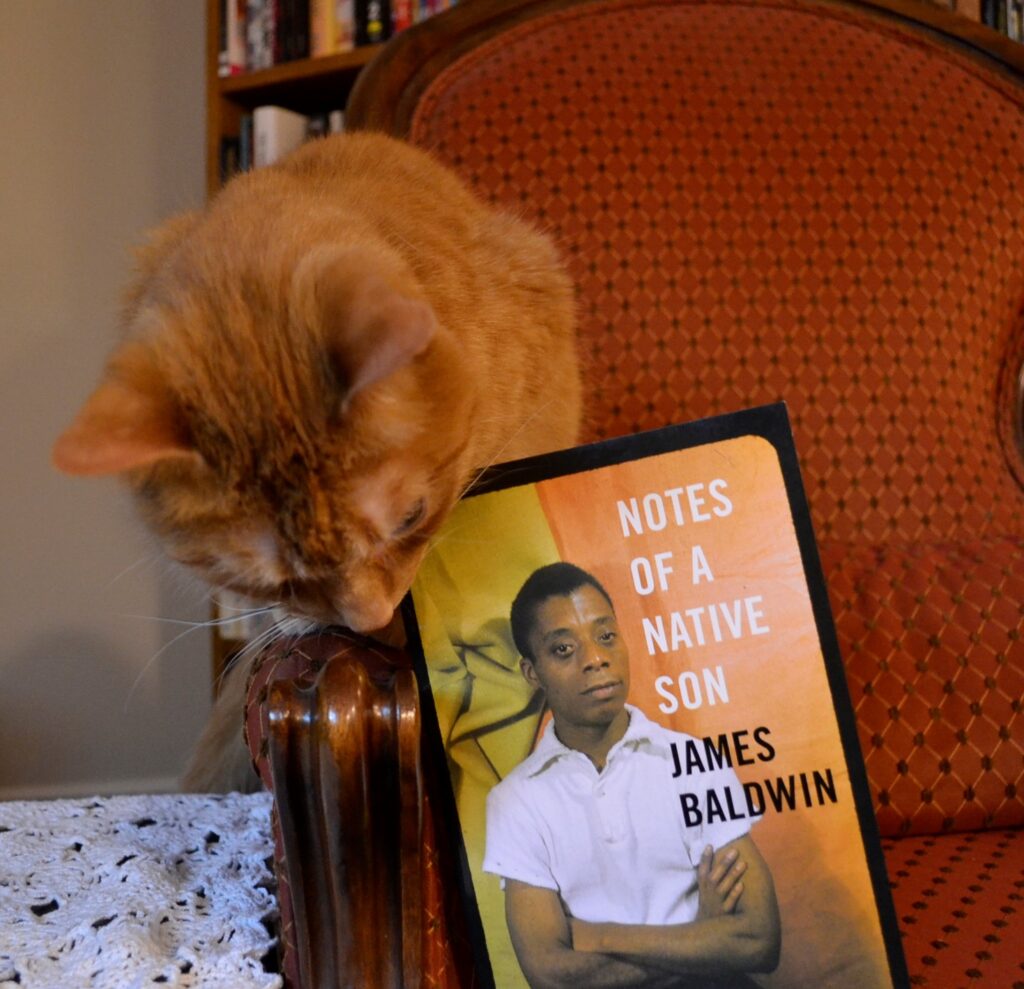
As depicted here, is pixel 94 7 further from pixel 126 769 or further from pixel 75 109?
pixel 126 769

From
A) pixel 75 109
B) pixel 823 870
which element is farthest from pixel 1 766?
pixel 823 870

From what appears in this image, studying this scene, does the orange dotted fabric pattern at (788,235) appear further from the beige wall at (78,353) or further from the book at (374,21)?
the beige wall at (78,353)

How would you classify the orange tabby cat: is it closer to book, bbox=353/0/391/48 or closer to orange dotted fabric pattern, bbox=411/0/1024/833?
orange dotted fabric pattern, bbox=411/0/1024/833

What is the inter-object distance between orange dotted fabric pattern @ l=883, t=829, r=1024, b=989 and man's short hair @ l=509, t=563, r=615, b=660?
1.22 ft

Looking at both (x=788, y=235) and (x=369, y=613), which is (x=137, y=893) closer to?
(x=369, y=613)

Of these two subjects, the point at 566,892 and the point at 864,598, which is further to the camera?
the point at 864,598

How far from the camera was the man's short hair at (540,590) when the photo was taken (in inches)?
28.3

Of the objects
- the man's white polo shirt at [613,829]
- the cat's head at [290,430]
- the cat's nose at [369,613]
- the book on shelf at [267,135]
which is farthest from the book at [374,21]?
the man's white polo shirt at [613,829]

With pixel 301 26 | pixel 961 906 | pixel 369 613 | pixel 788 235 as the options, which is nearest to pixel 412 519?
pixel 369 613

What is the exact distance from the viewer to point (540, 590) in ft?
2.37

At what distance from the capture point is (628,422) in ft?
4.07

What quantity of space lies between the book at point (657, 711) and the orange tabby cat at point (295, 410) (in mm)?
84

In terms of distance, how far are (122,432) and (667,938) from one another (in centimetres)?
52

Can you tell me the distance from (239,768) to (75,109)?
147 centimetres
